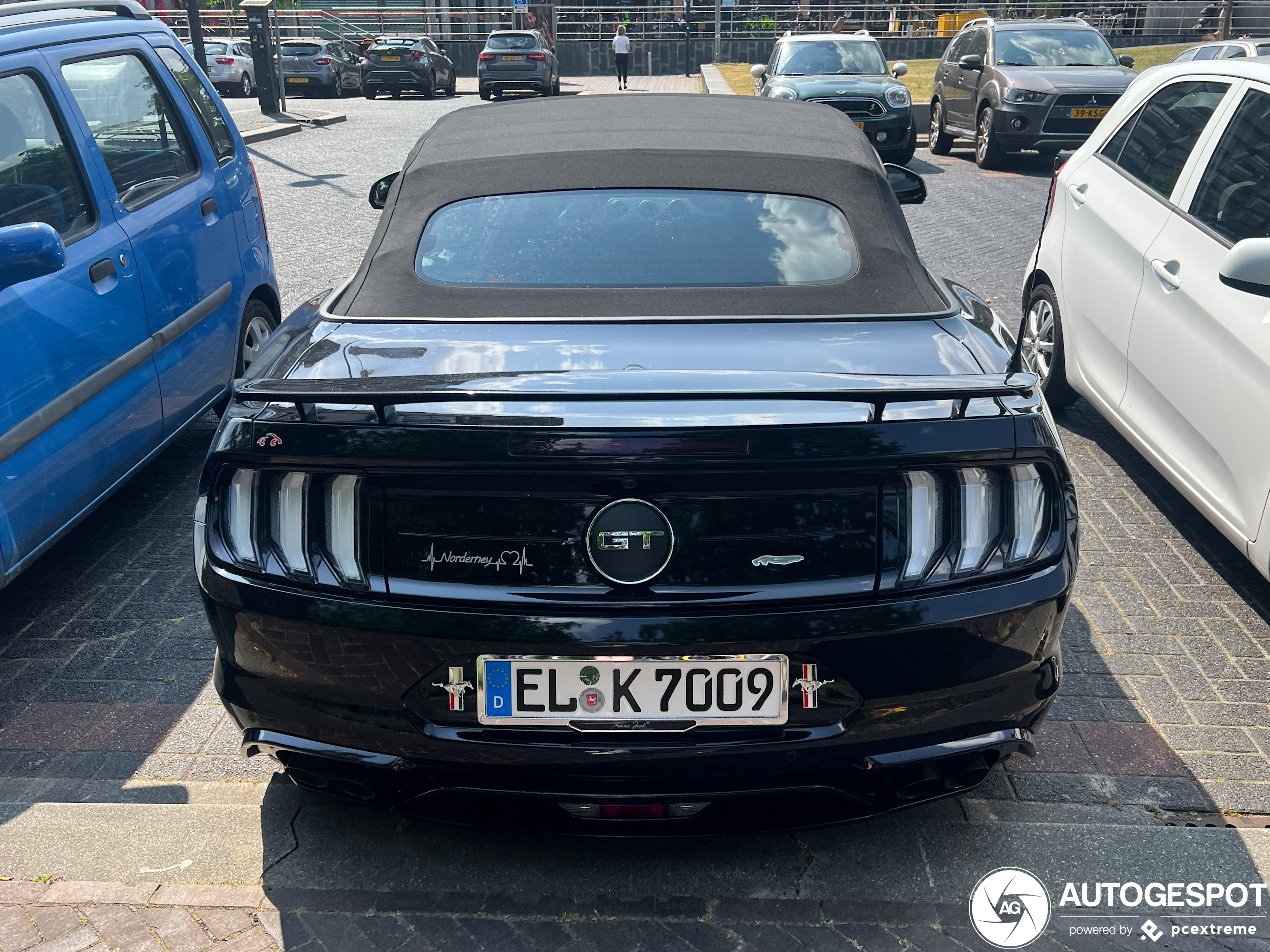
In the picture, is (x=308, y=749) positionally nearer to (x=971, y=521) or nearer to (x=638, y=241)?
(x=971, y=521)

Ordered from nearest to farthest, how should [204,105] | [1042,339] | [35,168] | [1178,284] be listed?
[35,168] < [1178,284] < [204,105] < [1042,339]

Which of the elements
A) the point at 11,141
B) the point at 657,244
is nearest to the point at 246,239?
the point at 11,141

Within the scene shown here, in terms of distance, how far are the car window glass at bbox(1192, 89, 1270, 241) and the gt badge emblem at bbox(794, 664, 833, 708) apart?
104 inches

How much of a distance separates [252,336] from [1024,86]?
12.0m

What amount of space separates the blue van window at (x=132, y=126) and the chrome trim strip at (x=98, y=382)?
48 cm

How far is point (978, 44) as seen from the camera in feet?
55.3

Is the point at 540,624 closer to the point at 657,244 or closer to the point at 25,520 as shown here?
the point at 657,244

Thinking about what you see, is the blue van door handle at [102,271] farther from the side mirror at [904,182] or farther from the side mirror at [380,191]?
the side mirror at [904,182]

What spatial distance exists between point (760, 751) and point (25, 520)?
8.24ft

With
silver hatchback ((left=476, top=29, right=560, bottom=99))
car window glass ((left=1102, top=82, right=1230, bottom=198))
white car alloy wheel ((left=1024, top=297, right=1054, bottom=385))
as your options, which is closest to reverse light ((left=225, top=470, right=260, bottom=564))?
car window glass ((left=1102, top=82, right=1230, bottom=198))

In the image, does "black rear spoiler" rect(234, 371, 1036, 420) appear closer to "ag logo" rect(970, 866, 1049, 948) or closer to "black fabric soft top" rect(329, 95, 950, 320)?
"black fabric soft top" rect(329, 95, 950, 320)

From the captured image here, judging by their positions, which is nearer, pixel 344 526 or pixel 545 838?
pixel 344 526

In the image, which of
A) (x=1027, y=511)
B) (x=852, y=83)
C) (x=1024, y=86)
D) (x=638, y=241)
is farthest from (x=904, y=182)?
A: (x=852, y=83)

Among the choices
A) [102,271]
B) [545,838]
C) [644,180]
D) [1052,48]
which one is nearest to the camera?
[545,838]
